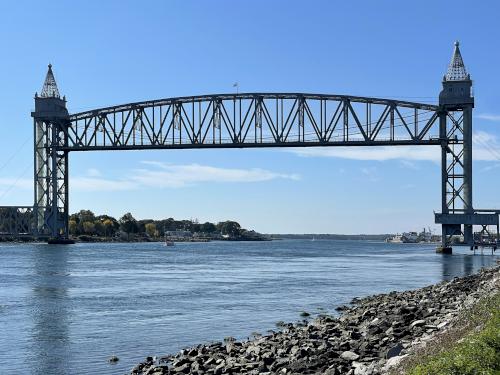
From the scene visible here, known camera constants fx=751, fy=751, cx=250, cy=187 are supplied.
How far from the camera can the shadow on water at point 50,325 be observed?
22281mm

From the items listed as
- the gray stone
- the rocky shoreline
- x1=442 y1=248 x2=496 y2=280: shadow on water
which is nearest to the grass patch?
the rocky shoreline

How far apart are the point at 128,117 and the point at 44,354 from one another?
102860 millimetres

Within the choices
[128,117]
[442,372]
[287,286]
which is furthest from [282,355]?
[128,117]

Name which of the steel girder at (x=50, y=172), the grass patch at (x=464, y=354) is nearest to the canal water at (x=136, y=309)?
the grass patch at (x=464, y=354)

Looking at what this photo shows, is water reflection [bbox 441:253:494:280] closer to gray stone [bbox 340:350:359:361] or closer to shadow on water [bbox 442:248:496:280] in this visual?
shadow on water [bbox 442:248:496:280]

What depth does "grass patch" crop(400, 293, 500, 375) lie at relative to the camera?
1106cm

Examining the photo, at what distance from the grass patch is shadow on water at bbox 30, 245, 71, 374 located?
442 inches

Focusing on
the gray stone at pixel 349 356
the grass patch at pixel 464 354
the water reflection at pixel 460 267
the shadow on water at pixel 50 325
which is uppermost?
the grass patch at pixel 464 354

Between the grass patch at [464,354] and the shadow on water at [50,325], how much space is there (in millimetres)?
11229

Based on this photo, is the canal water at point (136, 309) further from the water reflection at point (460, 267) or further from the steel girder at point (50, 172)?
the steel girder at point (50, 172)

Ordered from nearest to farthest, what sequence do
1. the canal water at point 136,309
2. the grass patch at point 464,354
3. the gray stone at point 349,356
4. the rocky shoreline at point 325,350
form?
1. the grass patch at point 464,354
2. the rocky shoreline at point 325,350
3. the gray stone at point 349,356
4. the canal water at point 136,309

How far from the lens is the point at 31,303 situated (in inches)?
1522

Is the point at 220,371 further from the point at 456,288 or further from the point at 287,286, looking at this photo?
the point at 287,286

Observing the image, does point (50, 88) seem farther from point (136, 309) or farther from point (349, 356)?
point (349, 356)
